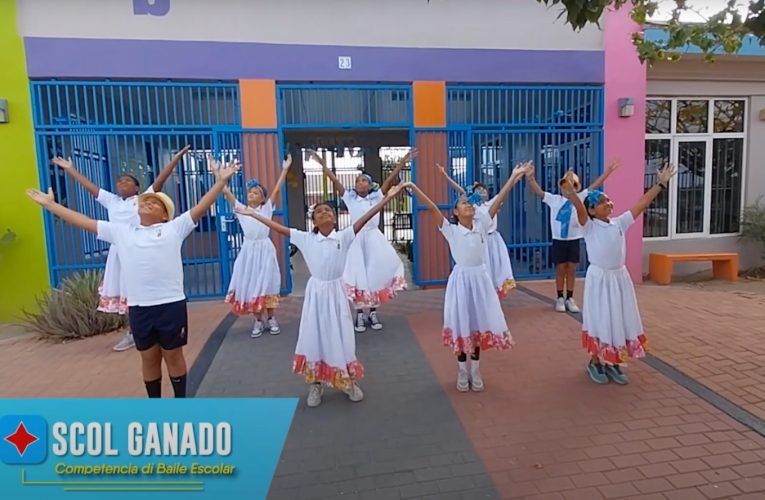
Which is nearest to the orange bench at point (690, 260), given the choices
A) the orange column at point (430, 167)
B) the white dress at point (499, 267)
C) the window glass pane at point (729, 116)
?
the window glass pane at point (729, 116)

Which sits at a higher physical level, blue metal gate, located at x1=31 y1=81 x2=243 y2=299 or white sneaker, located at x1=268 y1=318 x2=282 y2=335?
blue metal gate, located at x1=31 y1=81 x2=243 y2=299

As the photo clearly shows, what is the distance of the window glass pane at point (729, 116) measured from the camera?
9742 millimetres

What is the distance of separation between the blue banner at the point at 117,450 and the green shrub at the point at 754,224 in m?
10.8

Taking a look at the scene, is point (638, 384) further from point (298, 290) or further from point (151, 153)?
point (151, 153)

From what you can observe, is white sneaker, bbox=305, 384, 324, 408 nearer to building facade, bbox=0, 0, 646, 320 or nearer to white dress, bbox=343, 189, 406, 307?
white dress, bbox=343, 189, 406, 307

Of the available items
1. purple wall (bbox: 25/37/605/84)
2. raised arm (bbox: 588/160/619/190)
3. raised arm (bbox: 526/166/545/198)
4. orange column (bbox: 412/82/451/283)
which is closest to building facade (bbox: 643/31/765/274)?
purple wall (bbox: 25/37/605/84)

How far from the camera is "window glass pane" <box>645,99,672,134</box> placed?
954cm

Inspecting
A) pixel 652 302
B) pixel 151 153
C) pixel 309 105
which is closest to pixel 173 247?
pixel 151 153

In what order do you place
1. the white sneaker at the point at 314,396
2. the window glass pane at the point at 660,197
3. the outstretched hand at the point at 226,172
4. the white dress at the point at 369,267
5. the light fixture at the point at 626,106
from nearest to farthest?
the outstretched hand at the point at 226,172
the white sneaker at the point at 314,396
the white dress at the point at 369,267
the light fixture at the point at 626,106
the window glass pane at the point at 660,197

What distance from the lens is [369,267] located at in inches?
237

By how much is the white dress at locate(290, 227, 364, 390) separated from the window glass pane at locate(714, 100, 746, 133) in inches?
361

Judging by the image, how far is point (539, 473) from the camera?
3072 millimetres

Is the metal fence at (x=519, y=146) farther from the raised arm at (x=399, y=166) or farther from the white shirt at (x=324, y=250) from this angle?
the white shirt at (x=324, y=250)

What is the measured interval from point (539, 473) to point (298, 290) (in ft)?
19.7
